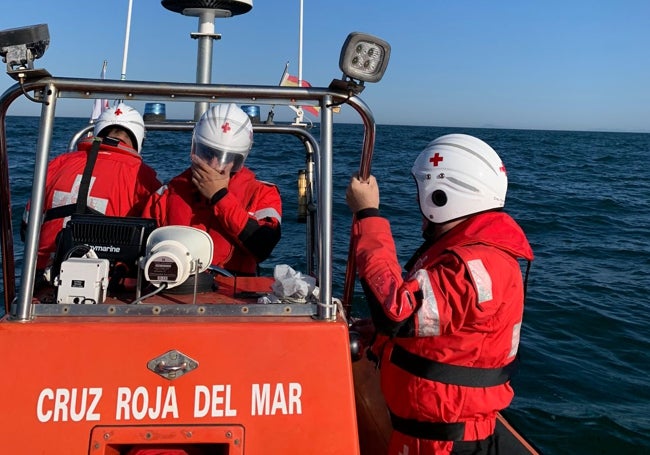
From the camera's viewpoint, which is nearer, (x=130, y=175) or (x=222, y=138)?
(x=222, y=138)

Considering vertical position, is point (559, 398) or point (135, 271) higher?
point (135, 271)

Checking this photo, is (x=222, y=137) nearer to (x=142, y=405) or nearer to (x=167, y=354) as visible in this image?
(x=167, y=354)

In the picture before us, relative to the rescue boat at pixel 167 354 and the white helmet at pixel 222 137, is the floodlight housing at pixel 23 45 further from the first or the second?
the white helmet at pixel 222 137

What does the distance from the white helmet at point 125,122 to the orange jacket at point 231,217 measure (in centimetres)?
62

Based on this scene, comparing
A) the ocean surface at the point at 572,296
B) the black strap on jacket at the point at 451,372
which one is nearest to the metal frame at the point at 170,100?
the black strap on jacket at the point at 451,372

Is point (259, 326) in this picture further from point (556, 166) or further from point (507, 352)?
point (556, 166)

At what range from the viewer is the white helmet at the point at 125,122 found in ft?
12.3

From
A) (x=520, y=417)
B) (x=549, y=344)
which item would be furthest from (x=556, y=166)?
(x=520, y=417)

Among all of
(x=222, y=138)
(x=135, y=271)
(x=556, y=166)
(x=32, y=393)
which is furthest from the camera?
(x=556, y=166)

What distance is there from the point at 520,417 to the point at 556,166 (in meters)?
21.6

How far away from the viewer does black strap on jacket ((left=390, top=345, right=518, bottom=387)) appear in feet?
7.50

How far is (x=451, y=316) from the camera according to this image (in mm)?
2170

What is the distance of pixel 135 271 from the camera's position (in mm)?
2551

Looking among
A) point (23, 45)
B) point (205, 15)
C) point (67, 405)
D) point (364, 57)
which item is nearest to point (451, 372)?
point (364, 57)
